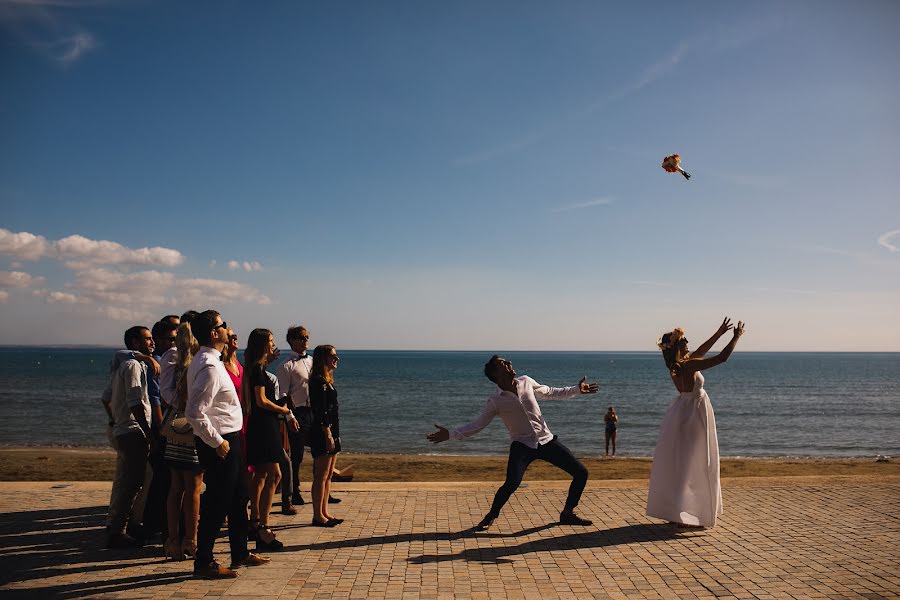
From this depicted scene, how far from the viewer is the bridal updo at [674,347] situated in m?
7.20

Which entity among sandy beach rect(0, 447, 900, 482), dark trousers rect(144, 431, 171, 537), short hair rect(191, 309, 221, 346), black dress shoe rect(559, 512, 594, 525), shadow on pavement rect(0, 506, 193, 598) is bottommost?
sandy beach rect(0, 447, 900, 482)

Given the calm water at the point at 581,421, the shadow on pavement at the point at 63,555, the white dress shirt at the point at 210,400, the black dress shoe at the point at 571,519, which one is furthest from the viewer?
the calm water at the point at 581,421

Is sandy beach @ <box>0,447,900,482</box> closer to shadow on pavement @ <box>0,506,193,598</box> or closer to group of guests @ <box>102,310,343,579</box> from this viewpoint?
shadow on pavement @ <box>0,506,193,598</box>

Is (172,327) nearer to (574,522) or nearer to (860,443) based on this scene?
(574,522)

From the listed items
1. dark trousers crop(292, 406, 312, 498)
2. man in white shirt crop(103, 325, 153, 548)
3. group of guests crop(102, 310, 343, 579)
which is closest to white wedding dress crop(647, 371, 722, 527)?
group of guests crop(102, 310, 343, 579)

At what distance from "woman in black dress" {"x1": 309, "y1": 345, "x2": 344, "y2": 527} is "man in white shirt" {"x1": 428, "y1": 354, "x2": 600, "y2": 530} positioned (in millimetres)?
1054

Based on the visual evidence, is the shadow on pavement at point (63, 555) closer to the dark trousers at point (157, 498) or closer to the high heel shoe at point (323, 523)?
the dark trousers at point (157, 498)

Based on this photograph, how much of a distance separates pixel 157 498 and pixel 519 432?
361cm

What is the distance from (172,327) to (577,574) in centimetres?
435

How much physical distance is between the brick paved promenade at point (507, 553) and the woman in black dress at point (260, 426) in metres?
0.39

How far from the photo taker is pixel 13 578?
17.2 feet

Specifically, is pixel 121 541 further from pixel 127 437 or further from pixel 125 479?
pixel 127 437

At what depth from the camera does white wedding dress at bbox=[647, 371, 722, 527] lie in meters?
6.84

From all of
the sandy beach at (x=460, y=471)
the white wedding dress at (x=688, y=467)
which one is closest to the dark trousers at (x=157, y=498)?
the white wedding dress at (x=688, y=467)
